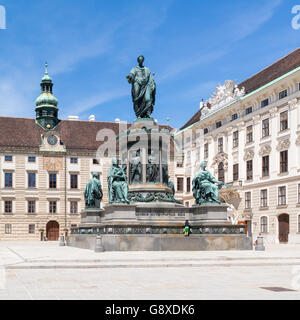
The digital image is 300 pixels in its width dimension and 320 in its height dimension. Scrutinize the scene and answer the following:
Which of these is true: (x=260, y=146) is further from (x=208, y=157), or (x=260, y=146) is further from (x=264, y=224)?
(x=208, y=157)

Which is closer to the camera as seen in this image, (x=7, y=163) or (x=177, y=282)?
(x=177, y=282)

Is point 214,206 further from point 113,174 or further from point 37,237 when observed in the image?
point 37,237

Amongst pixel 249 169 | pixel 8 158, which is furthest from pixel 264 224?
pixel 8 158

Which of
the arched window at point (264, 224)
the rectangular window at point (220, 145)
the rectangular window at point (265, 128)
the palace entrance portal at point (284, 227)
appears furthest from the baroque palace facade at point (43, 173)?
the palace entrance portal at point (284, 227)

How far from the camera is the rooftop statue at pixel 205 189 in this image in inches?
1117

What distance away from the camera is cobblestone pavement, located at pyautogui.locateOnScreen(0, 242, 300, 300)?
11.5m

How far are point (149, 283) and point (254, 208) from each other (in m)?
46.1

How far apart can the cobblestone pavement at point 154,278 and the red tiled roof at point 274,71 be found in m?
36.3

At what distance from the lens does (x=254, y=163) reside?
58500mm

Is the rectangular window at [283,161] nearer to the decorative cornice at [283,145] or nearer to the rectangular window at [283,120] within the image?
the decorative cornice at [283,145]

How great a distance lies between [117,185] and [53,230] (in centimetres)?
5032

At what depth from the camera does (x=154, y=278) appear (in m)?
14.8

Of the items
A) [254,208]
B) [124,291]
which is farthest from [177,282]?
[254,208]

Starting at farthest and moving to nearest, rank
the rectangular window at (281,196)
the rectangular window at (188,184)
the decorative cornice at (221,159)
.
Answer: the rectangular window at (188,184) < the decorative cornice at (221,159) < the rectangular window at (281,196)
